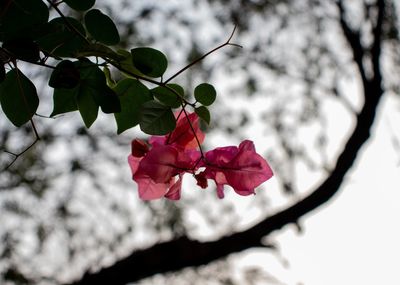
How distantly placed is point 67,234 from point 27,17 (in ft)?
9.68

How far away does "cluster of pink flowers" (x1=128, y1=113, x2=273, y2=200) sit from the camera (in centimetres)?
64

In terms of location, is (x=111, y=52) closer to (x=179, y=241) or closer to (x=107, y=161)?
(x=179, y=241)

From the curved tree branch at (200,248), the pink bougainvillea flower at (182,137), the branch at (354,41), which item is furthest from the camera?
the branch at (354,41)

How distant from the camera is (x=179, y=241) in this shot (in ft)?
7.79

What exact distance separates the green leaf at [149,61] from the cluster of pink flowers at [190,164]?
0.07 m

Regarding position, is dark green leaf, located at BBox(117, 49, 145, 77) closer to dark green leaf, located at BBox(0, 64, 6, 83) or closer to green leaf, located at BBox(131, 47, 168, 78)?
green leaf, located at BBox(131, 47, 168, 78)

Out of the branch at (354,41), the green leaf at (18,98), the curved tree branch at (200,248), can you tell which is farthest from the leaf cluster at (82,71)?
the branch at (354,41)

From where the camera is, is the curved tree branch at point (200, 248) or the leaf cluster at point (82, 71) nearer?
the leaf cluster at point (82, 71)

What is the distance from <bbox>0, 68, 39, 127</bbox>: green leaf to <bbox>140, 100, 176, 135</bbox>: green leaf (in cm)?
12

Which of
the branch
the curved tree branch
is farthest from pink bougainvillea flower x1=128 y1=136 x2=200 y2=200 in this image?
the branch

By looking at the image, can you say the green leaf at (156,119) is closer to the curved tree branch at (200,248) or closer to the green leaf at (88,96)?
the green leaf at (88,96)

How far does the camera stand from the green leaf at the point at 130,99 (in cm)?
66

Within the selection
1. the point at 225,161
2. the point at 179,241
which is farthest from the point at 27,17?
the point at 179,241

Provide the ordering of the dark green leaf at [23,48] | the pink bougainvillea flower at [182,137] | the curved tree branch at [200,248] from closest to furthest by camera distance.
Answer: the dark green leaf at [23,48], the pink bougainvillea flower at [182,137], the curved tree branch at [200,248]
